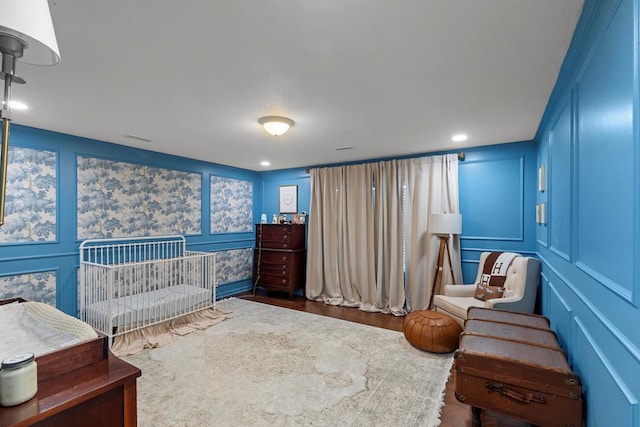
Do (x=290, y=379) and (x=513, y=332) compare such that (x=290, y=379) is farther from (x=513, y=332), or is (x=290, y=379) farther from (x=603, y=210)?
(x=603, y=210)

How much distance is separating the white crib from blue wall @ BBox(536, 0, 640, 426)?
3.65m

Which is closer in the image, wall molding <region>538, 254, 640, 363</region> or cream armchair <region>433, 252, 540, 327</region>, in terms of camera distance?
wall molding <region>538, 254, 640, 363</region>

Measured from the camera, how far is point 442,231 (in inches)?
146

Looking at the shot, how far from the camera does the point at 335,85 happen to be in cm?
211

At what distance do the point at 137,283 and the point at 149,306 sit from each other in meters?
0.58

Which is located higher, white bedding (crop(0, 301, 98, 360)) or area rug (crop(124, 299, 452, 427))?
white bedding (crop(0, 301, 98, 360))

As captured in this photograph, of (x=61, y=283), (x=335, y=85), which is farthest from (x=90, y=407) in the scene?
(x=61, y=283)

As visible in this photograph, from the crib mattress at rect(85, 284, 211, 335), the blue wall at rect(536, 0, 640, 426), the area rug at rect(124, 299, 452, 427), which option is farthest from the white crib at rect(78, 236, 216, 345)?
the blue wall at rect(536, 0, 640, 426)

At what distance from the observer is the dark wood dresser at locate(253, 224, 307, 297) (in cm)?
512

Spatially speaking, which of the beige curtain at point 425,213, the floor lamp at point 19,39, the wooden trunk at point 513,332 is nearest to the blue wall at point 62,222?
the floor lamp at point 19,39

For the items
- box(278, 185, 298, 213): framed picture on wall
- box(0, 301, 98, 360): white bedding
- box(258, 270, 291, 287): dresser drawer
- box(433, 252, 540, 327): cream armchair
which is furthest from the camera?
box(278, 185, 298, 213): framed picture on wall

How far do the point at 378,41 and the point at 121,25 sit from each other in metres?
1.27

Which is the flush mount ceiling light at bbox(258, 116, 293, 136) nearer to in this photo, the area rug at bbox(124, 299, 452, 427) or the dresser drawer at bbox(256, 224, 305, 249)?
the area rug at bbox(124, 299, 452, 427)

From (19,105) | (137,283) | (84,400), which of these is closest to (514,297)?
(84,400)
